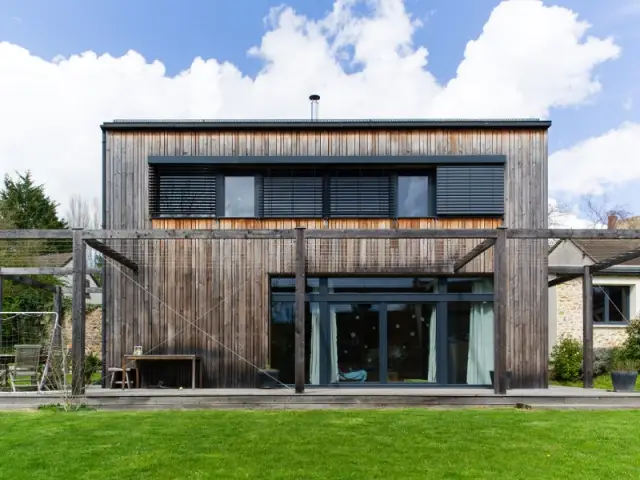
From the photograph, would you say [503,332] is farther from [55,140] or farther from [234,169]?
[55,140]

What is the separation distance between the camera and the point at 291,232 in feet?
32.8

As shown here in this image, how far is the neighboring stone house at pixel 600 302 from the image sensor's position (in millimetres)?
Result: 16438

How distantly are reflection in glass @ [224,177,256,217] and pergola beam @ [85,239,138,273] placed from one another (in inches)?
84.4

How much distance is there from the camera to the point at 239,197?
12.3m

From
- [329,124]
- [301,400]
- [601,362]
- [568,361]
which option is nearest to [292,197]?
[329,124]

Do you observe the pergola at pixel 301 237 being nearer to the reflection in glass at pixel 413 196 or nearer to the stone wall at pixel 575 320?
the reflection in glass at pixel 413 196

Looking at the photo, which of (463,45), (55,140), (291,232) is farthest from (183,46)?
(55,140)

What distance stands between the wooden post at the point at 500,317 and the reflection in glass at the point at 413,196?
99.3 inches

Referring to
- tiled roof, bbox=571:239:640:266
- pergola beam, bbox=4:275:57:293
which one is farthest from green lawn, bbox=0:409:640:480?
tiled roof, bbox=571:239:640:266

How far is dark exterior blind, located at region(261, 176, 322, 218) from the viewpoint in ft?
39.9

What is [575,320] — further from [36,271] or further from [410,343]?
[36,271]

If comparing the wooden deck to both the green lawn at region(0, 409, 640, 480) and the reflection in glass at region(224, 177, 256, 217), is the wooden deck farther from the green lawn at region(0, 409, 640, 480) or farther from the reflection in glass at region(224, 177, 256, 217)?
the reflection in glass at region(224, 177, 256, 217)

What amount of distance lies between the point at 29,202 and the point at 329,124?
26.4 metres

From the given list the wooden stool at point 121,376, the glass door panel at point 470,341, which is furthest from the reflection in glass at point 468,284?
the wooden stool at point 121,376
